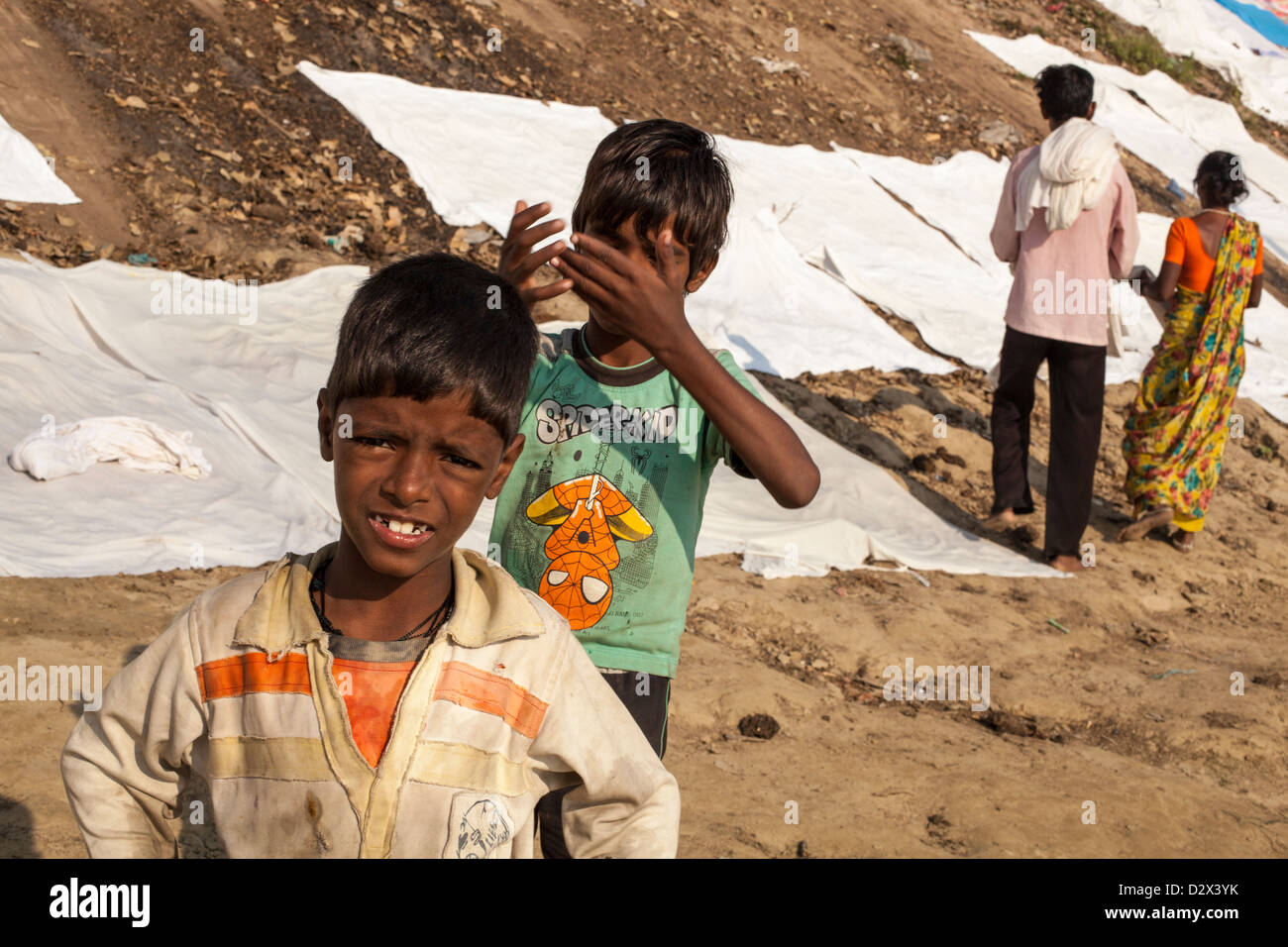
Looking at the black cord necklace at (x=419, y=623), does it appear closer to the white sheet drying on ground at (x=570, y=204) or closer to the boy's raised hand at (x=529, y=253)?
the boy's raised hand at (x=529, y=253)

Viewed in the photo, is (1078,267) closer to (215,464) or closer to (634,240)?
(215,464)

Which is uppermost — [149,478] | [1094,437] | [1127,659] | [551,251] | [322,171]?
[551,251]

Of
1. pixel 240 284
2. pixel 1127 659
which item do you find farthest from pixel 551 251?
pixel 240 284

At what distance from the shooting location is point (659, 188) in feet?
6.31

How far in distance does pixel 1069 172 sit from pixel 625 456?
4286mm

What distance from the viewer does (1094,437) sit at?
583 cm

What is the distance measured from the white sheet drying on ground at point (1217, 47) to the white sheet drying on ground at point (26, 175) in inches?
643

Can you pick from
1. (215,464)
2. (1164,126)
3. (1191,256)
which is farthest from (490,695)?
(1164,126)

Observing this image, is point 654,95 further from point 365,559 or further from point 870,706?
point 365,559

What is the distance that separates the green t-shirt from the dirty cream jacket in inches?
20.8

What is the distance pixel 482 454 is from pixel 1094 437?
16.5 ft

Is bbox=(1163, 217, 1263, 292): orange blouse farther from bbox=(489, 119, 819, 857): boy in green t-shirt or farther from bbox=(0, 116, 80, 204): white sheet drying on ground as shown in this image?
bbox=(0, 116, 80, 204): white sheet drying on ground

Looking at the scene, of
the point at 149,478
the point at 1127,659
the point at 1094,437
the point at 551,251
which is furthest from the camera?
the point at 1094,437

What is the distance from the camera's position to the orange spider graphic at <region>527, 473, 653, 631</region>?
75.9 inches
